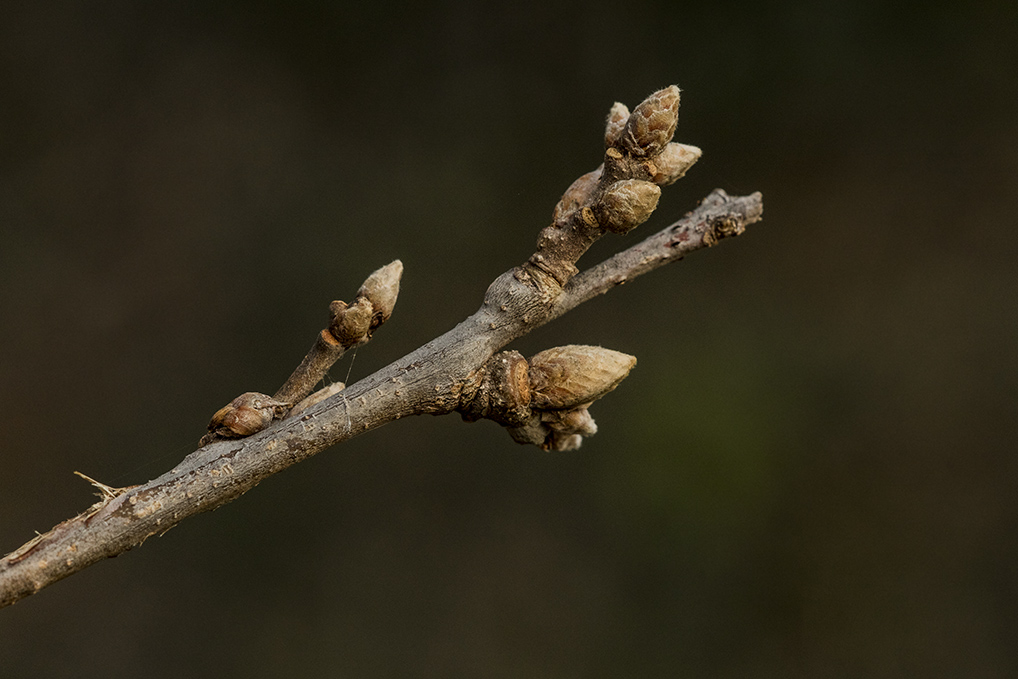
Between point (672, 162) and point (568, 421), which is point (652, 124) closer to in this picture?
point (672, 162)

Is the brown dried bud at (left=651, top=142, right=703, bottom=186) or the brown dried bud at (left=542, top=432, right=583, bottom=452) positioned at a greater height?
the brown dried bud at (left=651, top=142, right=703, bottom=186)

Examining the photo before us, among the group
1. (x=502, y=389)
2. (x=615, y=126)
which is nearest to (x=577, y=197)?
(x=615, y=126)

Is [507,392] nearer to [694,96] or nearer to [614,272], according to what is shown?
[614,272]

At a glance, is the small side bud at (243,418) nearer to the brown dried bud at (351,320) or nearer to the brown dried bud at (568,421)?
the brown dried bud at (351,320)

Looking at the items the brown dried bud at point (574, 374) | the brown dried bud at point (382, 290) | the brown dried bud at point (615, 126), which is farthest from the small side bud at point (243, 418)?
the brown dried bud at point (615, 126)

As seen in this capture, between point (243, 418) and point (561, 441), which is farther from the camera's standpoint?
point (561, 441)

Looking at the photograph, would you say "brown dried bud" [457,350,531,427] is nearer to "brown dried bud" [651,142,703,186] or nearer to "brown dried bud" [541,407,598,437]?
"brown dried bud" [541,407,598,437]

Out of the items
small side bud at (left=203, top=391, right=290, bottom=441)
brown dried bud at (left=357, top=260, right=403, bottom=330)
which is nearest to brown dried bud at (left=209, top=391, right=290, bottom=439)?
small side bud at (left=203, top=391, right=290, bottom=441)
